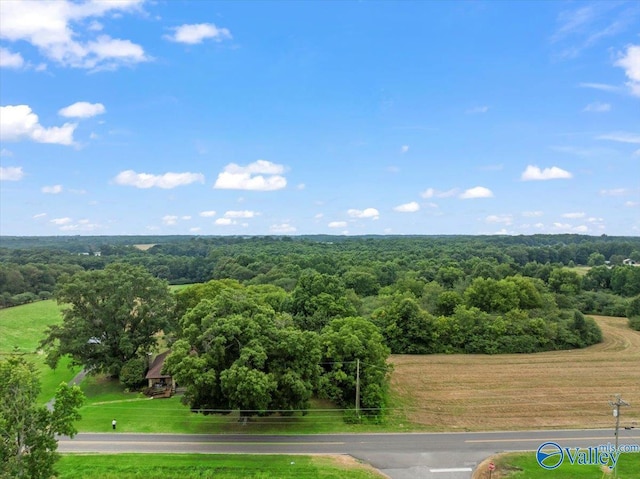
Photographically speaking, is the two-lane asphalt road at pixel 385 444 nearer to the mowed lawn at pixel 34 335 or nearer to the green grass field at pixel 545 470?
the green grass field at pixel 545 470

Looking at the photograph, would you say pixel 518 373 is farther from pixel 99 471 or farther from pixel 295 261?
pixel 295 261

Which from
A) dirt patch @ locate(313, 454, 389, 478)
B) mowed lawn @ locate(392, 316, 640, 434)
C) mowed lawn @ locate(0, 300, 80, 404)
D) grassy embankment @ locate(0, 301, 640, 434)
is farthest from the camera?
mowed lawn @ locate(0, 300, 80, 404)

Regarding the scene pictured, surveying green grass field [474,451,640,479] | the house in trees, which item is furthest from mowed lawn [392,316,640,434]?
the house in trees

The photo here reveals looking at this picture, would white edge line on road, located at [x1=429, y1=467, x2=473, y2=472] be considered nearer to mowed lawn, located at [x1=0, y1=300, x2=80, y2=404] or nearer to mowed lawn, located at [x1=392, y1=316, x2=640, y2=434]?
mowed lawn, located at [x1=392, y1=316, x2=640, y2=434]

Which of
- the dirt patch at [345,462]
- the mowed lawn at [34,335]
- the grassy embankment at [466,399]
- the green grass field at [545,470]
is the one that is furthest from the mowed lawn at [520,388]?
the mowed lawn at [34,335]

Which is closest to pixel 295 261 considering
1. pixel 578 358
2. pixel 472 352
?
pixel 472 352
